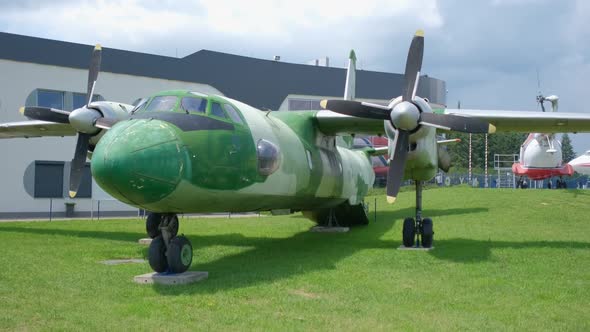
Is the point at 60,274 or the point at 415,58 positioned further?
the point at 415,58

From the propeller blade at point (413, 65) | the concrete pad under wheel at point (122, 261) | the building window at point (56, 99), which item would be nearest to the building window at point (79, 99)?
the building window at point (56, 99)

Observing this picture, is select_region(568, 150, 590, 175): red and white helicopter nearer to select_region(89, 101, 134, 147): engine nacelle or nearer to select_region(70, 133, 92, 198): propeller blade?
select_region(89, 101, 134, 147): engine nacelle

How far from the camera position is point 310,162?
15164mm

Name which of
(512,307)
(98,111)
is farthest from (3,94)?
(512,307)

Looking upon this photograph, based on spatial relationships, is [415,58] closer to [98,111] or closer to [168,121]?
[168,121]

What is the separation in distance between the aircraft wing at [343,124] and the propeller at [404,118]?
6.92 ft

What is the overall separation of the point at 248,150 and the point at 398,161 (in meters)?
4.22

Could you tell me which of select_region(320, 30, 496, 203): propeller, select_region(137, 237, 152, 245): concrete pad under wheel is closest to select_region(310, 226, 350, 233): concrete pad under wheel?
select_region(137, 237, 152, 245): concrete pad under wheel

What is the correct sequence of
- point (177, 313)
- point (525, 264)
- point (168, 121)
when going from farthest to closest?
point (525, 264)
point (168, 121)
point (177, 313)

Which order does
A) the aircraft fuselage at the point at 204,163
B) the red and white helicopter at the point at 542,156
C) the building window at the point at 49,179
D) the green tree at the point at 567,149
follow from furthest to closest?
the green tree at the point at 567,149, the red and white helicopter at the point at 542,156, the building window at the point at 49,179, the aircraft fuselage at the point at 204,163

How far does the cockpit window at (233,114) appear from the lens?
1156cm

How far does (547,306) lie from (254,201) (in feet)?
19.8

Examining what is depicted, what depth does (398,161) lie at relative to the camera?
14.0 meters

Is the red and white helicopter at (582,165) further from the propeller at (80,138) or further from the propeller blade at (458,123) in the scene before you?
the propeller at (80,138)
